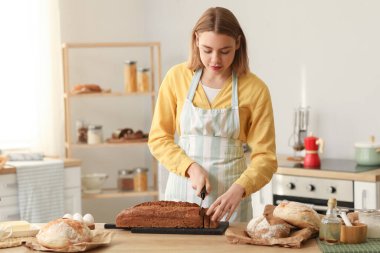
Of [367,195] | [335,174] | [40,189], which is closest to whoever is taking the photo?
[367,195]

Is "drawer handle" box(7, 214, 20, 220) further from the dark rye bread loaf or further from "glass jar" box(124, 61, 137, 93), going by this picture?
the dark rye bread loaf

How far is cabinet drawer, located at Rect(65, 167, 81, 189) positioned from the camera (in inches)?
197

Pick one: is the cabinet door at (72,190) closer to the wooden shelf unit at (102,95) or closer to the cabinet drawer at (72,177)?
the cabinet drawer at (72,177)

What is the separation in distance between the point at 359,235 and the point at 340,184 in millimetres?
1761

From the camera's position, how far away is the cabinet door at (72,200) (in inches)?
197

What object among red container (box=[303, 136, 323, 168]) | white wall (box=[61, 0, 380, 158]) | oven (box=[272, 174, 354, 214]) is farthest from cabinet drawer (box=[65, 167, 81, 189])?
red container (box=[303, 136, 323, 168])

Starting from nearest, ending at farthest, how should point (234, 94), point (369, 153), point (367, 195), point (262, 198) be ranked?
point (234, 94) → point (367, 195) → point (369, 153) → point (262, 198)

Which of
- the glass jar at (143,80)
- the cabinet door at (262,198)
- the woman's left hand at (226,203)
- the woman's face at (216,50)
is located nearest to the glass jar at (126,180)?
the glass jar at (143,80)

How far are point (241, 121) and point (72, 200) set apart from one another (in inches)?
90.4

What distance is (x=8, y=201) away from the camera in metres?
4.68

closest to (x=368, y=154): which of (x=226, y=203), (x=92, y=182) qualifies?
(x=226, y=203)

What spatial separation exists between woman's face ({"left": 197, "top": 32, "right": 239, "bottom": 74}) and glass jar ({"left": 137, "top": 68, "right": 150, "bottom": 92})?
263cm

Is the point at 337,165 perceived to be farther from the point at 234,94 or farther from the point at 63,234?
the point at 63,234

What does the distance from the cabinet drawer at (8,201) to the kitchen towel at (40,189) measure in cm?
3
